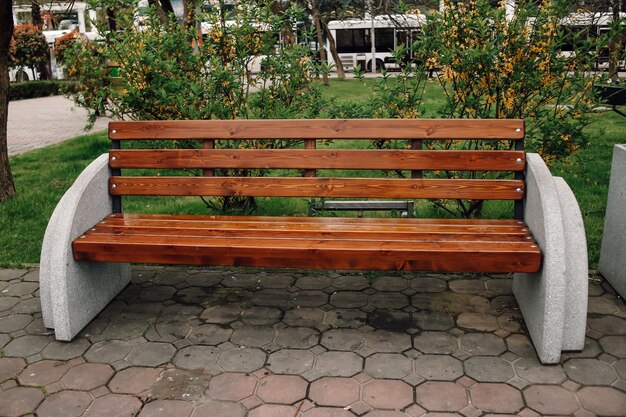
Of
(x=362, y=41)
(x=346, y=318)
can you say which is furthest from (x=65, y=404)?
(x=362, y=41)

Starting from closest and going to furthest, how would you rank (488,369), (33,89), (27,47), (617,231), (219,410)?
(219,410), (488,369), (617,231), (33,89), (27,47)

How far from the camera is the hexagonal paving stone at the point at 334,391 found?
10.6 feet

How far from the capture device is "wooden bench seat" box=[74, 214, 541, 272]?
11.6ft

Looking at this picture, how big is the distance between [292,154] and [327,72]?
1.42 meters

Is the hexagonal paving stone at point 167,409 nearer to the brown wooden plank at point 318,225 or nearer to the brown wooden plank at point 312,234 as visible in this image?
the brown wooden plank at point 312,234

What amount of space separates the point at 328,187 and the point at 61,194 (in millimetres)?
4403

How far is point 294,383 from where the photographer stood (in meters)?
3.40

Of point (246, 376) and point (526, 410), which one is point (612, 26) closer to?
point (526, 410)

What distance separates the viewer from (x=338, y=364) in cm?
358

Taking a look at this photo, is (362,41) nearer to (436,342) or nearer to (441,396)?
(436,342)

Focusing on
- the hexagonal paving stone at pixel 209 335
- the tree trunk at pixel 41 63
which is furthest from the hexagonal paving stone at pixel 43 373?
the tree trunk at pixel 41 63

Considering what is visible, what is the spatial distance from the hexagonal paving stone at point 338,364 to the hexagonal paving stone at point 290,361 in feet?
0.19

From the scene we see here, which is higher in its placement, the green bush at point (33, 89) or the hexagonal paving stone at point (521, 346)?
the hexagonal paving stone at point (521, 346)

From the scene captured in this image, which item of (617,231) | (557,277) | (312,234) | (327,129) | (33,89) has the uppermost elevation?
(327,129)
